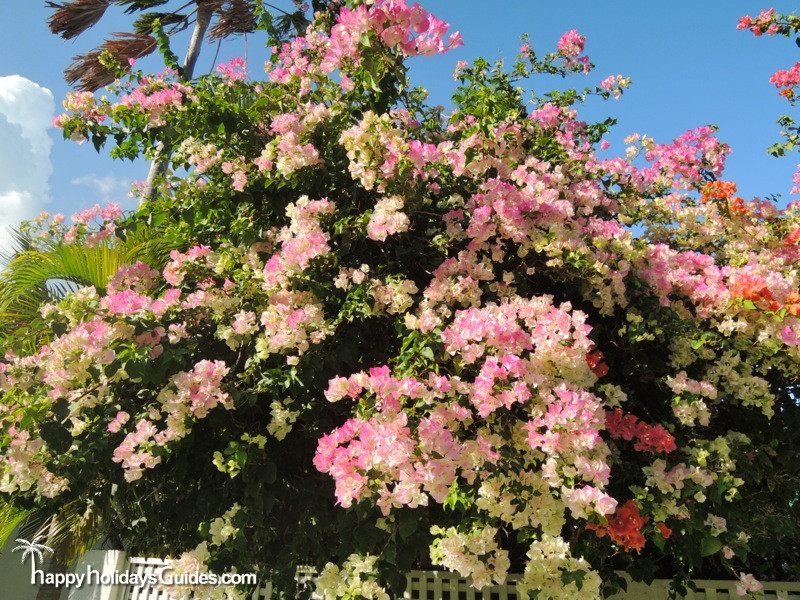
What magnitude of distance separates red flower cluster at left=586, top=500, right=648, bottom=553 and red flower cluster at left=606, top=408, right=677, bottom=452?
32 centimetres

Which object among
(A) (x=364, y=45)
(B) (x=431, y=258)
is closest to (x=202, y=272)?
(B) (x=431, y=258)

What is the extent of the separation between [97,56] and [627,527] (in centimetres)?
806

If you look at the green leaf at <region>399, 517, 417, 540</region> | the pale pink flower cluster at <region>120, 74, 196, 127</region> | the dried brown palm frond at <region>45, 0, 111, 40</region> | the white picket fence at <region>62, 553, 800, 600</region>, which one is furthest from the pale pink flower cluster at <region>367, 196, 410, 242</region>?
the dried brown palm frond at <region>45, 0, 111, 40</region>

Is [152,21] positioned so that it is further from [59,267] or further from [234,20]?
[59,267]

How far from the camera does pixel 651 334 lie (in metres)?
2.98

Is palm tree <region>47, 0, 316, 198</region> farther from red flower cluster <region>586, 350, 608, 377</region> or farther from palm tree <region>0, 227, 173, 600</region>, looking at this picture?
red flower cluster <region>586, 350, 608, 377</region>

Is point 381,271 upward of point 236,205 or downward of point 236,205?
downward

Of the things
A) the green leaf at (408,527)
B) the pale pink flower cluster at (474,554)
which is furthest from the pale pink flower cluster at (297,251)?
the pale pink flower cluster at (474,554)

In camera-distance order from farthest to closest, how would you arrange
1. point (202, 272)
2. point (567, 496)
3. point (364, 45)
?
point (202, 272) → point (364, 45) → point (567, 496)


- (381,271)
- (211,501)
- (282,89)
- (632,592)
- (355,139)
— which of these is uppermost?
(282,89)

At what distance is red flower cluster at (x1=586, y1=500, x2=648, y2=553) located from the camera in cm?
246

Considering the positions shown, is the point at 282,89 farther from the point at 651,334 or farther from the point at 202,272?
the point at 651,334

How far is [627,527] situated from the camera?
2512 millimetres

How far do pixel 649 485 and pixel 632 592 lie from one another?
1517mm
